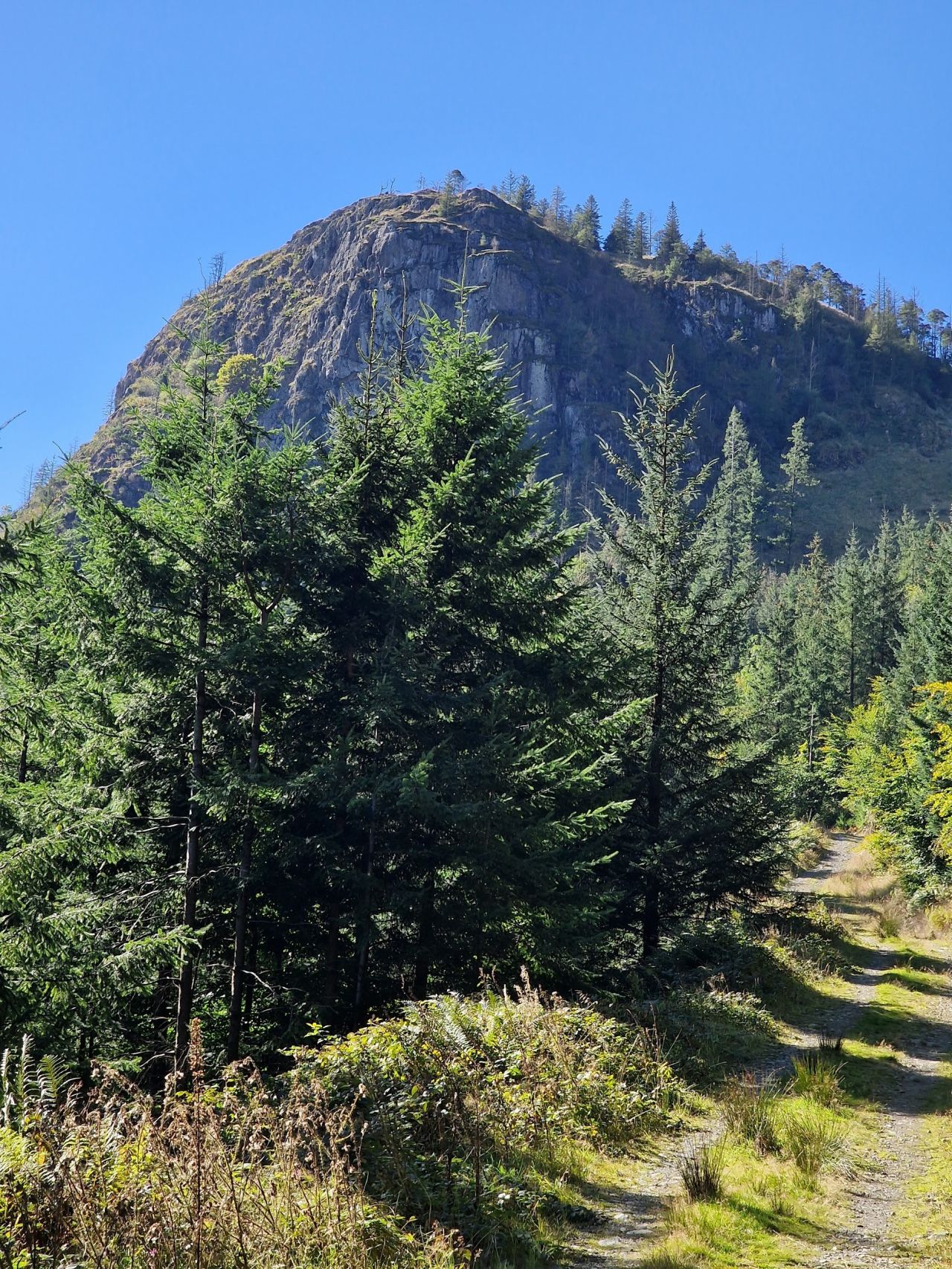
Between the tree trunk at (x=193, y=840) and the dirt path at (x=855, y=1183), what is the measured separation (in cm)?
581

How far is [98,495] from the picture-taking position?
10641 mm

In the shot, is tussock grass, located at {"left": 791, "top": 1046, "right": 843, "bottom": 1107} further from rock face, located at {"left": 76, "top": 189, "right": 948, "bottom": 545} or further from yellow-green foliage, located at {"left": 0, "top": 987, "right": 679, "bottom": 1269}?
rock face, located at {"left": 76, "top": 189, "right": 948, "bottom": 545}

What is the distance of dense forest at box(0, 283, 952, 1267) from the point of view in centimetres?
959

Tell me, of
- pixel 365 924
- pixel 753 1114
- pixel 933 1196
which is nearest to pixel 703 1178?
pixel 753 1114

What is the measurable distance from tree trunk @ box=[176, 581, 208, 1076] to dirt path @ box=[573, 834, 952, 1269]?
5.81 metres

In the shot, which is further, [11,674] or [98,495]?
[11,674]

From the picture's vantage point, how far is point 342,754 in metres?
11.2

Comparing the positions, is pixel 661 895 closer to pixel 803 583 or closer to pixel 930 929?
pixel 930 929

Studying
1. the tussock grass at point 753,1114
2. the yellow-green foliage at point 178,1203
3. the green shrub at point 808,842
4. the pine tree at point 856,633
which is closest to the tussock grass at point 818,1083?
the tussock grass at point 753,1114

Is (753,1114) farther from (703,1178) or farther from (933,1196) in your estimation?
(703,1178)

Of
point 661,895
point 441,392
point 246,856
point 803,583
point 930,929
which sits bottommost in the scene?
point 930,929

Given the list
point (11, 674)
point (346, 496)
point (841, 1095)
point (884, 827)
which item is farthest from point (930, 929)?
point (11, 674)

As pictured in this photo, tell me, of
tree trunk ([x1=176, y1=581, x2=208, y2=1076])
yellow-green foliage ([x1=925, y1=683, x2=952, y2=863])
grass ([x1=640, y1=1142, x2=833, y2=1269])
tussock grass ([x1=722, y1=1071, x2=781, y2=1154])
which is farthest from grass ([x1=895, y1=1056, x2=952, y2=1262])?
yellow-green foliage ([x1=925, y1=683, x2=952, y2=863])

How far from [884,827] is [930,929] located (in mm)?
9686
